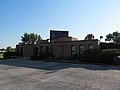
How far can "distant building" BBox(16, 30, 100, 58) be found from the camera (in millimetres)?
28828

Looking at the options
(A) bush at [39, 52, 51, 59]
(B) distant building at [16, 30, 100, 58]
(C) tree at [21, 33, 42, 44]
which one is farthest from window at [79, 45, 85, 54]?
(C) tree at [21, 33, 42, 44]

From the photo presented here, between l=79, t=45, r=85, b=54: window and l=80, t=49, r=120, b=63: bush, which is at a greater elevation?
l=79, t=45, r=85, b=54: window

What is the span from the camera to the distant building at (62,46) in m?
28.8

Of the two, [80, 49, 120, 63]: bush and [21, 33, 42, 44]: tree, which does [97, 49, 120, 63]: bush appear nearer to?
[80, 49, 120, 63]: bush

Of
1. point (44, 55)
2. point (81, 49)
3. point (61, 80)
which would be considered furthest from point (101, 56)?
point (61, 80)

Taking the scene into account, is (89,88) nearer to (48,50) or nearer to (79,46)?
(79,46)

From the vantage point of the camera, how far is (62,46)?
106 ft

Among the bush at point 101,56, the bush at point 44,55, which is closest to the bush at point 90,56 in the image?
the bush at point 101,56

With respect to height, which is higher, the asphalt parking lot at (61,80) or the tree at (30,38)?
the tree at (30,38)

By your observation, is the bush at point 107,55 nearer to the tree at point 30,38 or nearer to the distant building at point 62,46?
the distant building at point 62,46

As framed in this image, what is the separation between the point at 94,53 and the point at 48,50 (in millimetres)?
12828

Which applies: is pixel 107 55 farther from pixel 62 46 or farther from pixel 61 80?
pixel 61 80

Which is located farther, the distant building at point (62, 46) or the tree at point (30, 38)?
the tree at point (30, 38)

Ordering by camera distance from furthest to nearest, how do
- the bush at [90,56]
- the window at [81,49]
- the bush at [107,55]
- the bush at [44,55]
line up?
the bush at [44,55], the window at [81,49], the bush at [90,56], the bush at [107,55]
